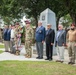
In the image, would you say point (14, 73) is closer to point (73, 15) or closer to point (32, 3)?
point (73, 15)

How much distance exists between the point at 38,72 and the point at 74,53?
128 inches

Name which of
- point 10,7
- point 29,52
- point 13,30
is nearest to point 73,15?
point 10,7

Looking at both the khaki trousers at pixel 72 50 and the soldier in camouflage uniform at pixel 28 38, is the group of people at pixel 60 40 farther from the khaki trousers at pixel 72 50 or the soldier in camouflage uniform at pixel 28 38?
the soldier in camouflage uniform at pixel 28 38

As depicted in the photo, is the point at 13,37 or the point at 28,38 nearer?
the point at 28,38

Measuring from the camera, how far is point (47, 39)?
658 inches

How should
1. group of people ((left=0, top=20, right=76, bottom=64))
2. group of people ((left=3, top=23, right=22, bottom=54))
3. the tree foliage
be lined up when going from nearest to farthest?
1. group of people ((left=0, top=20, right=76, bottom=64))
2. group of people ((left=3, top=23, right=22, bottom=54))
3. the tree foliage

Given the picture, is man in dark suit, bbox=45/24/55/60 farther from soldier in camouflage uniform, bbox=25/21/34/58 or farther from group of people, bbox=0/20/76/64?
soldier in camouflage uniform, bbox=25/21/34/58

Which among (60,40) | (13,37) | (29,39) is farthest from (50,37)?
(13,37)

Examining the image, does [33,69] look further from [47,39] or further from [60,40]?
[47,39]

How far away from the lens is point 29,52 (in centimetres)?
1772

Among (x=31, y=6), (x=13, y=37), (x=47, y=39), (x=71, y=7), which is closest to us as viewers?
(x=47, y=39)

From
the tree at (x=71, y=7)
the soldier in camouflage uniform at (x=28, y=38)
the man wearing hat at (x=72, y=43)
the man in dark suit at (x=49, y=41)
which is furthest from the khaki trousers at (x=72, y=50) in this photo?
the tree at (x=71, y=7)

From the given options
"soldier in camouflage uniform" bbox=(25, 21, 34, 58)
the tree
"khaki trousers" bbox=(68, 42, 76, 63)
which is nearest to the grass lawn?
"khaki trousers" bbox=(68, 42, 76, 63)

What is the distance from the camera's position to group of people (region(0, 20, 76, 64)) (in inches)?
582
